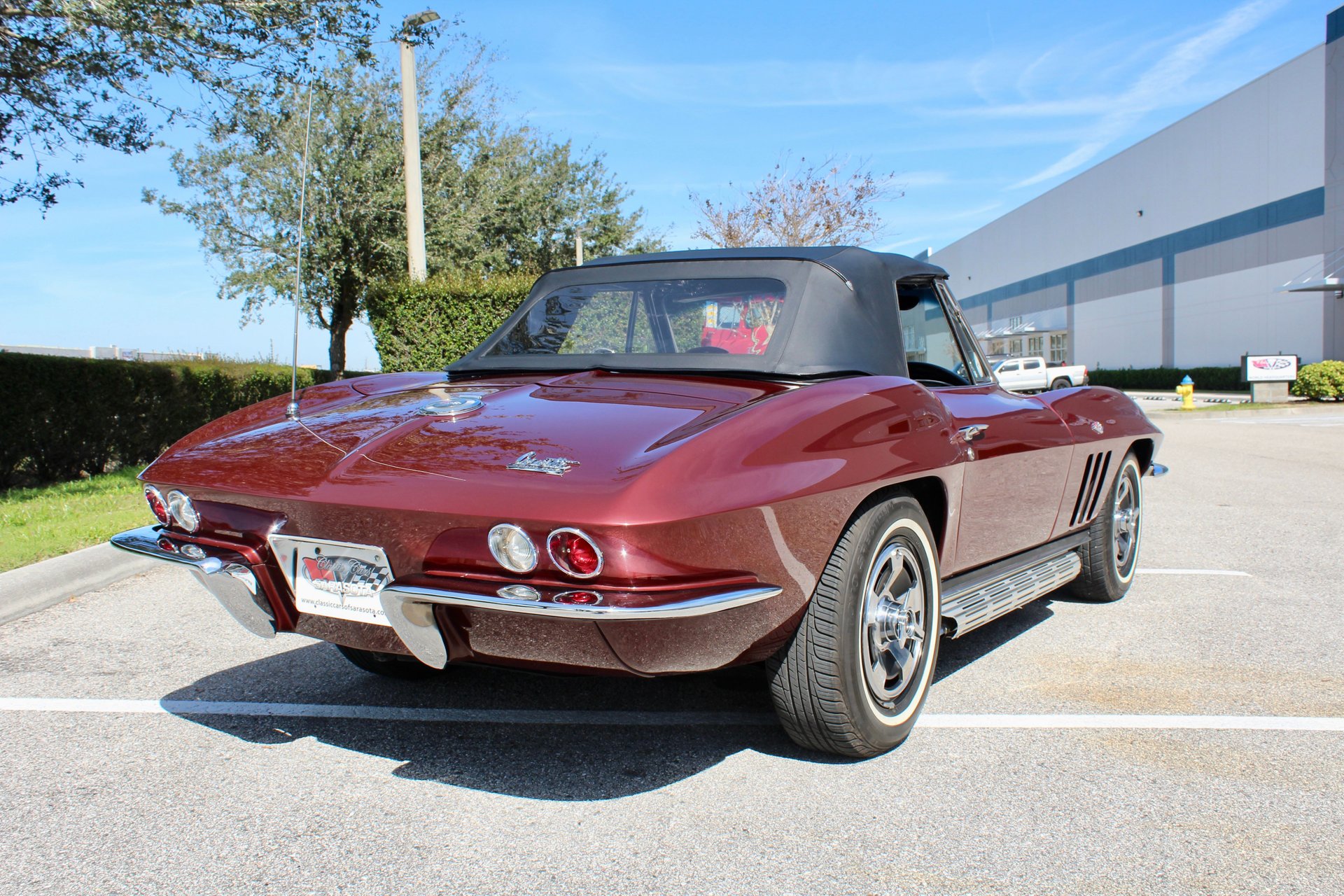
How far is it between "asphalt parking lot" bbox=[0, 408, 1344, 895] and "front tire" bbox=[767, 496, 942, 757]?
151 mm

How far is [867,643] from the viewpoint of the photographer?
296cm

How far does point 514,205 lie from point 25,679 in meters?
23.6

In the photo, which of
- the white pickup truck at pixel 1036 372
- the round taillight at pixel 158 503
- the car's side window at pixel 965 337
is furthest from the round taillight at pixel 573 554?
the white pickup truck at pixel 1036 372

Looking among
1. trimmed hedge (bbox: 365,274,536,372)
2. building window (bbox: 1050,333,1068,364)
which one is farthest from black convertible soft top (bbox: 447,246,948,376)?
building window (bbox: 1050,333,1068,364)

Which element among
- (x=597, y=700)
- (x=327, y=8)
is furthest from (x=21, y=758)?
(x=327, y=8)

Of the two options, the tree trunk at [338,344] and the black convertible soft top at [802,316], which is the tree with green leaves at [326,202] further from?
the black convertible soft top at [802,316]

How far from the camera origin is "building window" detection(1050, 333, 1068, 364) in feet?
191

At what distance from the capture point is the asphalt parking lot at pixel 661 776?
7.77 ft

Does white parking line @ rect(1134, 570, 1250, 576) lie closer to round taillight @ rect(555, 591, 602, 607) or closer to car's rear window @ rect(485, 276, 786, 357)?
car's rear window @ rect(485, 276, 786, 357)

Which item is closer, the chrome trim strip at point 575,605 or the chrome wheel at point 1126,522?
the chrome trim strip at point 575,605

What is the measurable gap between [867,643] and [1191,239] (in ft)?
156

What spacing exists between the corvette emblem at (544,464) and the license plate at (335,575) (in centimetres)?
41

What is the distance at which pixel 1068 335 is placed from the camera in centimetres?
5766

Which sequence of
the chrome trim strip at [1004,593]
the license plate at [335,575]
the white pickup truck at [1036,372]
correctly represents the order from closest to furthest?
1. the license plate at [335,575]
2. the chrome trim strip at [1004,593]
3. the white pickup truck at [1036,372]
